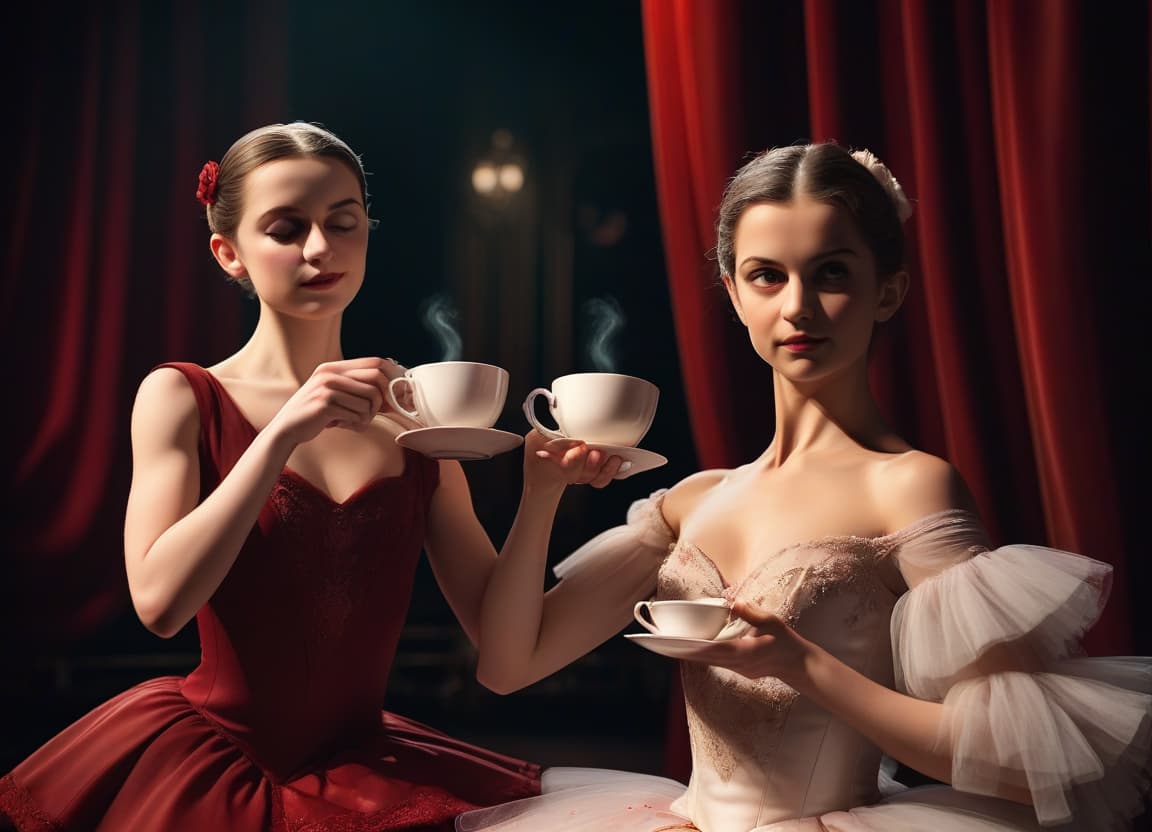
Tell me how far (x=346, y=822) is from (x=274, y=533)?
0.33m

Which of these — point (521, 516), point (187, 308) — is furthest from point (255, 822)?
point (187, 308)

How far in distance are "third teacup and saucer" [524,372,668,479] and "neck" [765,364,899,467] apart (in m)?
0.17

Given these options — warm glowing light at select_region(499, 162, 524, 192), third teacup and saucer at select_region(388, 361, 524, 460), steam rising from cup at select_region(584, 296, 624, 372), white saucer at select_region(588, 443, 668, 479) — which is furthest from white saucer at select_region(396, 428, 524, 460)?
warm glowing light at select_region(499, 162, 524, 192)

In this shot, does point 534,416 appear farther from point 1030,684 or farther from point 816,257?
point 1030,684

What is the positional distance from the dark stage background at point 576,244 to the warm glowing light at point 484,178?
0.08ft

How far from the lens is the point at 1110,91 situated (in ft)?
5.77

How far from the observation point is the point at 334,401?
121cm

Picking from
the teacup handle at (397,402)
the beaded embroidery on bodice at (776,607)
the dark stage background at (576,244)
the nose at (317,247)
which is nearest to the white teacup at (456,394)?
the teacup handle at (397,402)

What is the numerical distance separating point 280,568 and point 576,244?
2011mm

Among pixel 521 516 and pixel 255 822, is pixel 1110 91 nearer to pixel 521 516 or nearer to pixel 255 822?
pixel 521 516

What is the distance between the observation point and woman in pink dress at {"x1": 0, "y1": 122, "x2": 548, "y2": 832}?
1.21 m

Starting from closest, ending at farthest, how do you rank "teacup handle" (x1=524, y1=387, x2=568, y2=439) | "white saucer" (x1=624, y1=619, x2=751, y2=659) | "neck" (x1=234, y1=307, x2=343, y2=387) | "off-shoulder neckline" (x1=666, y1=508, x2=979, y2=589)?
1. "white saucer" (x1=624, y1=619, x2=751, y2=659)
2. "off-shoulder neckline" (x1=666, y1=508, x2=979, y2=589)
3. "teacup handle" (x1=524, y1=387, x2=568, y2=439)
4. "neck" (x1=234, y1=307, x2=343, y2=387)

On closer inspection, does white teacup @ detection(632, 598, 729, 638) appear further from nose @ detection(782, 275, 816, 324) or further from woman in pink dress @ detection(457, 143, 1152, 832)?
nose @ detection(782, 275, 816, 324)

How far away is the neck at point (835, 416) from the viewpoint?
132 centimetres
